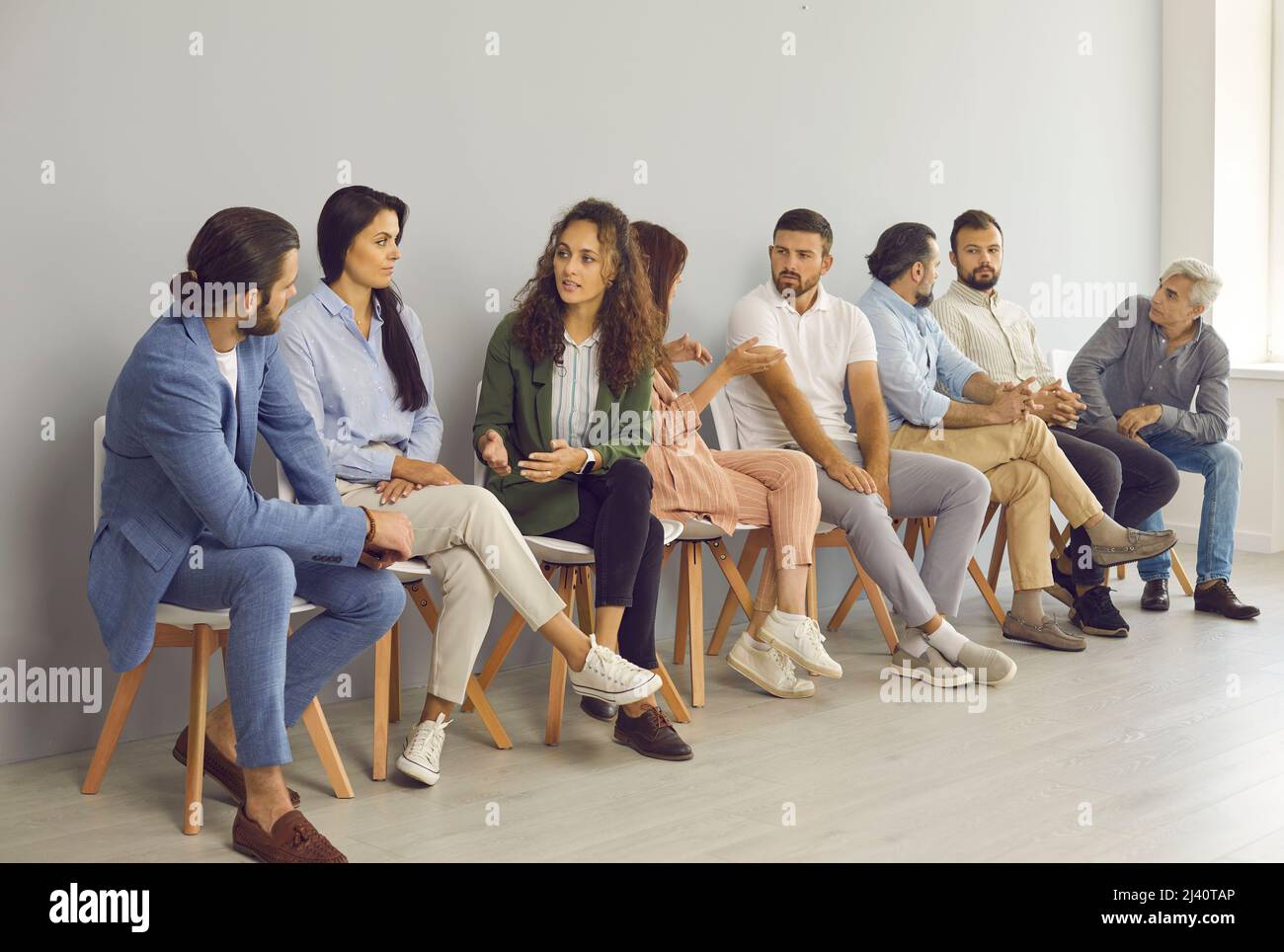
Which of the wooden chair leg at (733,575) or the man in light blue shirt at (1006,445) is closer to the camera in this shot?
the wooden chair leg at (733,575)

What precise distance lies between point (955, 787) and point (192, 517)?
5.39 feet

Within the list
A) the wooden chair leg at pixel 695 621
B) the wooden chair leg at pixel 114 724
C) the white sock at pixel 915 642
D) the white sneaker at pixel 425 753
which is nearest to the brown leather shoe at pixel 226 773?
the wooden chair leg at pixel 114 724

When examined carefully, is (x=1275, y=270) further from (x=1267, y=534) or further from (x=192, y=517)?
(x=192, y=517)

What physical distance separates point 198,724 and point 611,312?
1397 mm

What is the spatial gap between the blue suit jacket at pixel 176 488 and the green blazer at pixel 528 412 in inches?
27.5

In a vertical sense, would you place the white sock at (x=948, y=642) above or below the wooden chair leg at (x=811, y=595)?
below

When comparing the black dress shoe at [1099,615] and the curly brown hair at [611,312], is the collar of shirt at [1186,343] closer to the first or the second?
the black dress shoe at [1099,615]

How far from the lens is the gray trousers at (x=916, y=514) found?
3.74m

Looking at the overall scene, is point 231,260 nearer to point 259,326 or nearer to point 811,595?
point 259,326

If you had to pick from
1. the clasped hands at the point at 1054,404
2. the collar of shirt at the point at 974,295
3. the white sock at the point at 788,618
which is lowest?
the white sock at the point at 788,618

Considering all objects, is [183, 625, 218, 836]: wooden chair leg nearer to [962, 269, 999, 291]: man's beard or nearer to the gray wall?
the gray wall

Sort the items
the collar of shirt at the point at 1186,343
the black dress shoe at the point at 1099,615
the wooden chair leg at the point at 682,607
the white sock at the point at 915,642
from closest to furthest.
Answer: the wooden chair leg at the point at 682,607 → the white sock at the point at 915,642 → the black dress shoe at the point at 1099,615 → the collar of shirt at the point at 1186,343

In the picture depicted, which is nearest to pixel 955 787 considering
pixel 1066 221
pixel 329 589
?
pixel 329 589

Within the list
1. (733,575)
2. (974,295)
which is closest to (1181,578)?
(974,295)
